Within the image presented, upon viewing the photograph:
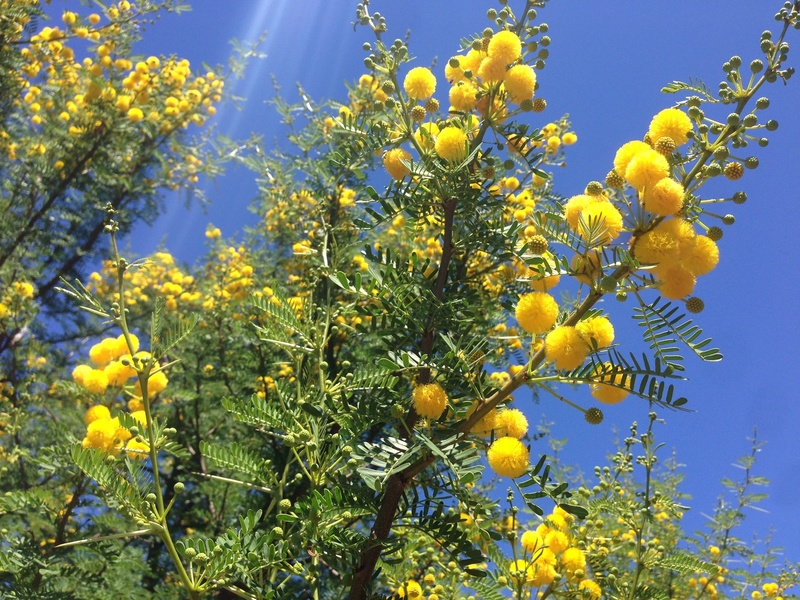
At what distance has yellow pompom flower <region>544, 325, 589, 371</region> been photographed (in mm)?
1459

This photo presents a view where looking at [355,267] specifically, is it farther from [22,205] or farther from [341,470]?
[22,205]

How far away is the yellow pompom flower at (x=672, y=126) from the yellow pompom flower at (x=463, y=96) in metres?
0.78

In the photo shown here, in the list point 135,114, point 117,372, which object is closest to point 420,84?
point 117,372

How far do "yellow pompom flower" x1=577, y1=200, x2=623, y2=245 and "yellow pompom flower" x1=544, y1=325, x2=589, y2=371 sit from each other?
0.26 metres

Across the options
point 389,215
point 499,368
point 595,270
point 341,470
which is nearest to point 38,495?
point 341,470

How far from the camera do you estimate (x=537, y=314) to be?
157cm

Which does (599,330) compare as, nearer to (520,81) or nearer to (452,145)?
(452,145)

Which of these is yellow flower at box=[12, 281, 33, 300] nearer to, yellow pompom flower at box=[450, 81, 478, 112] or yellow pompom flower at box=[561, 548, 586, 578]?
yellow pompom flower at box=[450, 81, 478, 112]

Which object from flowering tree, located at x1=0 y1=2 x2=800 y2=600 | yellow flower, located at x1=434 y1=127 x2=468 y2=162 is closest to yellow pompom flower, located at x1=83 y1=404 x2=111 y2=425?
flowering tree, located at x1=0 y1=2 x2=800 y2=600

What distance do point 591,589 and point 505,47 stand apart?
2097 mm

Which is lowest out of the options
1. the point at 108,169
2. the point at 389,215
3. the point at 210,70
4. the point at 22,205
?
the point at 389,215

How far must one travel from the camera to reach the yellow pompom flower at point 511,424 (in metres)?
1.64

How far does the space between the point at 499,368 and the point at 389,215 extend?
86.0 inches

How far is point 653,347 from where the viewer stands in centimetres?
153
